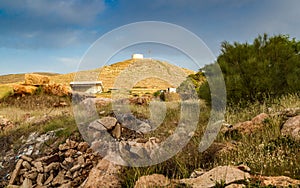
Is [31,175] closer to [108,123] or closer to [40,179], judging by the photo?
[40,179]

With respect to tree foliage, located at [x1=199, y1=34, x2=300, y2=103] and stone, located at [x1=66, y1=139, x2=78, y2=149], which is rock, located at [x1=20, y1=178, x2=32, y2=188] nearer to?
stone, located at [x1=66, y1=139, x2=78, y2=149]

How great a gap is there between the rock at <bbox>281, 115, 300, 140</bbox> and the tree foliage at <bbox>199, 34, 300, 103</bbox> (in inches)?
154

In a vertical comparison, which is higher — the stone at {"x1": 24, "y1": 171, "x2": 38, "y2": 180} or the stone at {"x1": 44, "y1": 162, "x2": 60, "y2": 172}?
the stone at {"x1": 44, "y1": 162, "x2": 60, "y2": 172}

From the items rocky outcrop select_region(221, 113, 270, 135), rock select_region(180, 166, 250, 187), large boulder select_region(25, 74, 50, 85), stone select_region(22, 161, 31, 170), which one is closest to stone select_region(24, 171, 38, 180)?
stone select_region(22, 161, 31, 170)

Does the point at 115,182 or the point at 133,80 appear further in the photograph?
the point at 133,80

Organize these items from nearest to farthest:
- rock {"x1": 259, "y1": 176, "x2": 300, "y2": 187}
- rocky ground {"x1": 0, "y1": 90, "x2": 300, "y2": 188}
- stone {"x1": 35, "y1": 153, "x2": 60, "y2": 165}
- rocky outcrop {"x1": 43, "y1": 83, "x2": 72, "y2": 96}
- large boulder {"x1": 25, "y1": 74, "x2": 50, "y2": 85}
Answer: rock {"x1": 259, "y1": 176, "x2": 300, "y2": 187} → rocky ground {"x1": 0, "y1": 90, "x2": 300, "y2": 188} → stone {"x1": 35, "y1": 153, "x2": 60, "y2": 165} → rocky outcrop {"x1": 43, "y1": 83, "x2": 72, "y2": 96} → large boulder {"x1": 25, "y1": 74, "x2": 50, "y2": 85}

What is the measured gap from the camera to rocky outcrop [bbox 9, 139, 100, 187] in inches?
200

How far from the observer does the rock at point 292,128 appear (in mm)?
5088

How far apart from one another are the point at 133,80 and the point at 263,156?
336 centimetres

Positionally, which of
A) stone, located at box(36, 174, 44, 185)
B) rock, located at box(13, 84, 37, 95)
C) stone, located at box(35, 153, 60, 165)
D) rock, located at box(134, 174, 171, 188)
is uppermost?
rock, located at box(13, 84, 37, 95)

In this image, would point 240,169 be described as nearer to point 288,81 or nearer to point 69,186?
point 69,186

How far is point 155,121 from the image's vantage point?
7.57 metres

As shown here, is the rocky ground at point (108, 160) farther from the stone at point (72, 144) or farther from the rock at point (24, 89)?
the rock at point (24, 89)

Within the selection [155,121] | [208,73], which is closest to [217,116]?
[155,121]
